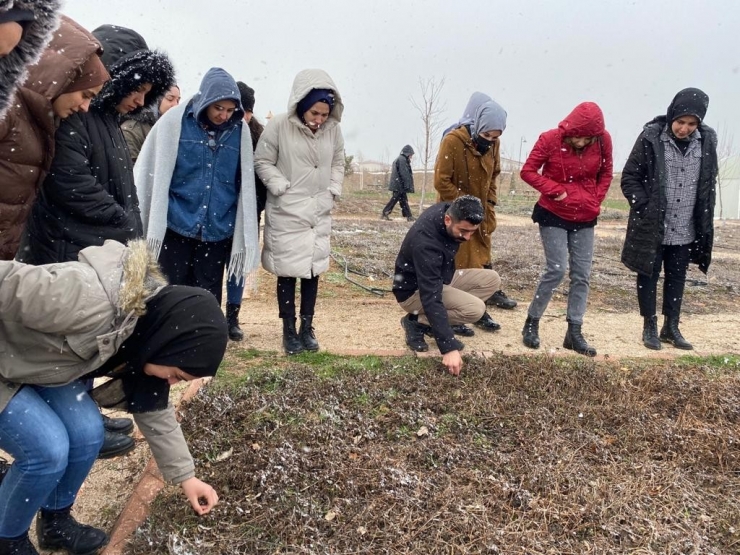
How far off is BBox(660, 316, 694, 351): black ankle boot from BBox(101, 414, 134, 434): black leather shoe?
3999 mm

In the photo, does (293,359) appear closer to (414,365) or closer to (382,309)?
(414,365)

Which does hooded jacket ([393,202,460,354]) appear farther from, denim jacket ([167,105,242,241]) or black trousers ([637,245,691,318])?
black trousers ([637,245,691,318])

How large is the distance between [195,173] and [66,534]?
2.21 m

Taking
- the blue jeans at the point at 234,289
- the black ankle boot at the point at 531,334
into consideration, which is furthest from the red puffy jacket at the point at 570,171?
the blue jeans at the point at 234,289

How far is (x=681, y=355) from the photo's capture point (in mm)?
4430

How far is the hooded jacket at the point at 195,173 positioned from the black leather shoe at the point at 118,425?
106 cm

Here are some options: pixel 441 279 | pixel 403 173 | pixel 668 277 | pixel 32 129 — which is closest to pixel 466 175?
pixel 441 279

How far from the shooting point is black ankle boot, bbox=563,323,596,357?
14.1 ft

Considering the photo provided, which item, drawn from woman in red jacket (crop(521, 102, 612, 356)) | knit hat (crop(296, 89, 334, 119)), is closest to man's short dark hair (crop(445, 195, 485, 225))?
woman in red jacket (crop(521, 102, 612, 356))

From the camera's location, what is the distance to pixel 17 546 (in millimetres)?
1993

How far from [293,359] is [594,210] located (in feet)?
7.66

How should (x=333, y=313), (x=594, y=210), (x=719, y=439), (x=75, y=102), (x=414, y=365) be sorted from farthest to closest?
(x=333, y=313), (x=594, y=210), (x=414, y=365), (x=719, y=439), (x=75, y=102)

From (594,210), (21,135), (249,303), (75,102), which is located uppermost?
(75,102)

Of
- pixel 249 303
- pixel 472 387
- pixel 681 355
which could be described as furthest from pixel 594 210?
pixel 249 303
